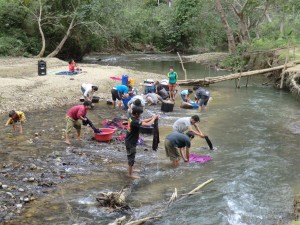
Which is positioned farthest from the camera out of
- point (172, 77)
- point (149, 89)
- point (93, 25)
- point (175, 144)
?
point (93, 25)

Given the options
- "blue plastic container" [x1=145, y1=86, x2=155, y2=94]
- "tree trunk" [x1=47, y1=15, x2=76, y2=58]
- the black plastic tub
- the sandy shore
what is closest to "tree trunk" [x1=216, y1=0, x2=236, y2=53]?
the sandy shore

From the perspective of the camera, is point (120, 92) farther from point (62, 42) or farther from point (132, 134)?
point (62, 42)

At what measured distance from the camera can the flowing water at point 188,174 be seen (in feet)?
25.8

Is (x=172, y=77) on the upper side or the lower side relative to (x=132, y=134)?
upper

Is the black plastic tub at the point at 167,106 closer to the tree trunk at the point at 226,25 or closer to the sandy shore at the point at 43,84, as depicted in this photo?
the sandy shore at the point at 43,84

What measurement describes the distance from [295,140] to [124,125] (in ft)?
20.0

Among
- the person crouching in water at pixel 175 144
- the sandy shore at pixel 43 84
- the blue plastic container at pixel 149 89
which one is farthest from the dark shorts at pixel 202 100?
the person crouching in water at pixel 175 144

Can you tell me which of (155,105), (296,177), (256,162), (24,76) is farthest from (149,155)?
(24,76)

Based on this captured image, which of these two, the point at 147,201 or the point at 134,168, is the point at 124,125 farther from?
the point at 147,201

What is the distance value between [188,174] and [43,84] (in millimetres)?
12505

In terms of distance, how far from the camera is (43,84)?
20.6m

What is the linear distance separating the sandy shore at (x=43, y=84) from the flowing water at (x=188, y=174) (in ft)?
4.34

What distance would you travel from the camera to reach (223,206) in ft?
27.7

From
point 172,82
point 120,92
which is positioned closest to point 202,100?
point 172,82
